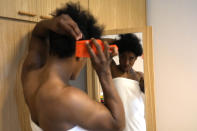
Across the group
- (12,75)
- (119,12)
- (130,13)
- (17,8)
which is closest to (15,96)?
(12,75)

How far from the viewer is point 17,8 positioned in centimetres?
87

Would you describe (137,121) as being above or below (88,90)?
below

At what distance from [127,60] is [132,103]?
25cm

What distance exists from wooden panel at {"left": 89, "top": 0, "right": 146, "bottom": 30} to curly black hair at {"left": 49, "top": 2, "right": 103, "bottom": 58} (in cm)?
48

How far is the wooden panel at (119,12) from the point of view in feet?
4.17

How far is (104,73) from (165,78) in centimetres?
118

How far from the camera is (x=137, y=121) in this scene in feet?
3.55

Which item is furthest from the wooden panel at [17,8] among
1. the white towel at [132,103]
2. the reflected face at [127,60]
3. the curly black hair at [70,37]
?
the white towel at [132,103]

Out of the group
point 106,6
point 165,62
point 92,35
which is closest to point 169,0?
point 165,62

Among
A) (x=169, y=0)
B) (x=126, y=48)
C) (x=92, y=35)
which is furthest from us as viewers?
(x=169, y=0)

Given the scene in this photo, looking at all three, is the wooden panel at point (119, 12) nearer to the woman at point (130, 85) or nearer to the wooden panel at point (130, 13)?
the wooden panel at point (130, 13)

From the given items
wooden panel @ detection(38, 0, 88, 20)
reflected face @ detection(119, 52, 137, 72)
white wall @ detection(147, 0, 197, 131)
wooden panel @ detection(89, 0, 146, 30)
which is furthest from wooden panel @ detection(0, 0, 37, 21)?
white wall @ detection(147, 0, 197, 131)

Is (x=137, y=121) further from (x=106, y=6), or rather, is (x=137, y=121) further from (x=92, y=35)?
(x=106, y=6)

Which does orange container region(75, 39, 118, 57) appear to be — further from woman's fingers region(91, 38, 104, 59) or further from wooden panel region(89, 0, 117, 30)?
wooden panel region(89, 0, 117, 30)
